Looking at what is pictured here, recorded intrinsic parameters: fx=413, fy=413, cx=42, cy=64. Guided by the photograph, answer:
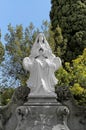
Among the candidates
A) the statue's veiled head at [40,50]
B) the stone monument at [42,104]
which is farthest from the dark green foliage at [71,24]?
the stone monument at [42,104]

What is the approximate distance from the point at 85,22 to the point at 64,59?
6.75 ft

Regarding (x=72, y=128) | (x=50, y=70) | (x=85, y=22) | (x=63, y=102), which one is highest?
(x=85, y=22)

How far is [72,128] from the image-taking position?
10500 millimetres

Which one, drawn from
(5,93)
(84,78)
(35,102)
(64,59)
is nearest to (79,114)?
(35,102)

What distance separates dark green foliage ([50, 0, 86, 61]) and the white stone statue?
8.79 m

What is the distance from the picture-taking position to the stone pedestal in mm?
9953

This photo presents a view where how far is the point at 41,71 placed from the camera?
10.2 m

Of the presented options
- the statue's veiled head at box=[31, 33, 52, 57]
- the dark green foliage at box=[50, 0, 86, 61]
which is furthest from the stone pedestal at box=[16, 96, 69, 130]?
the dark green foliage at box=[50, 0, 86, 61]

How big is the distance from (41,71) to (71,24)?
33.6 ft

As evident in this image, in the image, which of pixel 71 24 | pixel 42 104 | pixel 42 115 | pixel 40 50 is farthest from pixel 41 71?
pixel 71 24

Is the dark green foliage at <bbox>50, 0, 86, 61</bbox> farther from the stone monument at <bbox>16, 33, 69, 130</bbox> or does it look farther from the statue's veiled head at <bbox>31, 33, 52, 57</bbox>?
the stone monument at <bbox>16, 33, 69, 130</bbox>

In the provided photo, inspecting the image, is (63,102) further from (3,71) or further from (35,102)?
(3,71)

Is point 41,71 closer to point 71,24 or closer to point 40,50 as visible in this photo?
point 40,50

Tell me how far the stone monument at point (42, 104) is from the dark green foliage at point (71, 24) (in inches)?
356
